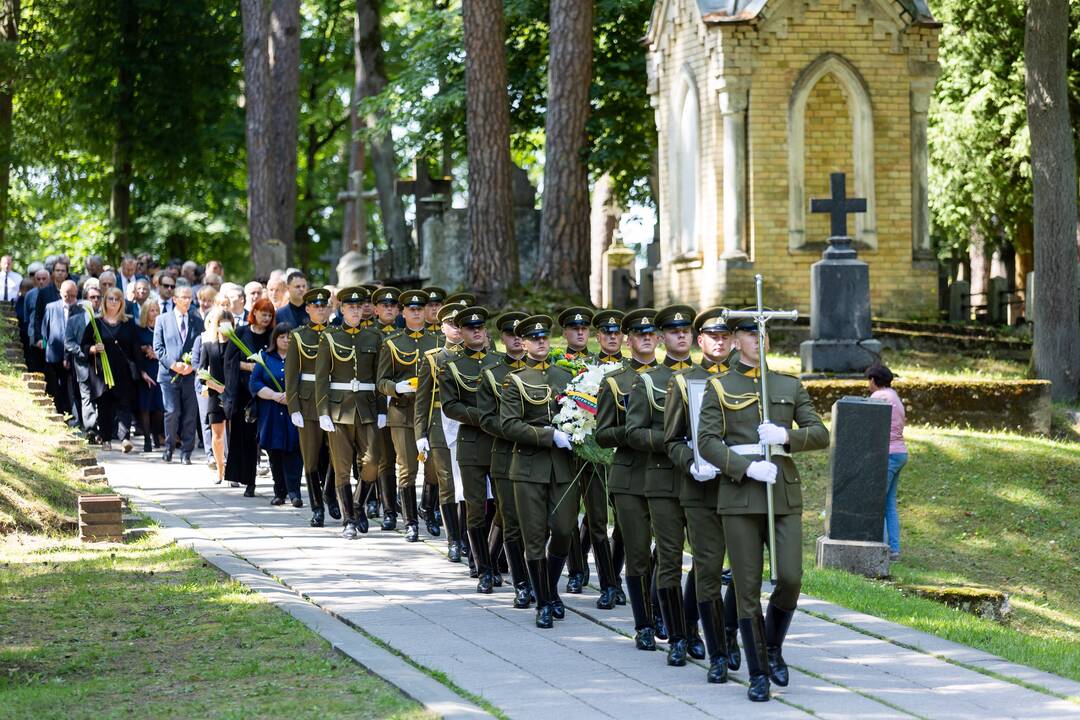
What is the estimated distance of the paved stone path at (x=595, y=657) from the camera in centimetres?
802

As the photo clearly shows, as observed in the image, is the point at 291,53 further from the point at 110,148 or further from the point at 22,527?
the point at 22,527

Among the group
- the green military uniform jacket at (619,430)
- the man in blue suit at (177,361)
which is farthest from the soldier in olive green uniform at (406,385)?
the man in blue suit at (177,361)

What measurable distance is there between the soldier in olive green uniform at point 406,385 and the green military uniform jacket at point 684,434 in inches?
184

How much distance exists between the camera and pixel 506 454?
10.6 meters

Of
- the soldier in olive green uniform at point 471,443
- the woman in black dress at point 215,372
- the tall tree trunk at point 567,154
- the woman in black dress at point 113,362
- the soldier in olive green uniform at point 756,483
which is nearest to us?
the soldier in olive green uniform at point 756,483

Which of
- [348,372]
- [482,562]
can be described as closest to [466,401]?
[482,562]

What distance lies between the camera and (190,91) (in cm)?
3731

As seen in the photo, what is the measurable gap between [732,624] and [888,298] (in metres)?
18.4

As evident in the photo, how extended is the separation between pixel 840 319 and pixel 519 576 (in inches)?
398

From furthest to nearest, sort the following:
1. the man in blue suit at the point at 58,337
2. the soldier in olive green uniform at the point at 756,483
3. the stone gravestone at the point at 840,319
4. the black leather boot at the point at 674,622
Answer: the stone gravestone at the point at 840,319
the man in blue suit at the point at 58,337
the black leather boot at the point at 674,622
the soldier in olive green uniform at the point at 756,483

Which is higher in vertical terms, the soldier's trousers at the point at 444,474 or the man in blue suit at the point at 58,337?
the man in blue suit at the point at 58,337

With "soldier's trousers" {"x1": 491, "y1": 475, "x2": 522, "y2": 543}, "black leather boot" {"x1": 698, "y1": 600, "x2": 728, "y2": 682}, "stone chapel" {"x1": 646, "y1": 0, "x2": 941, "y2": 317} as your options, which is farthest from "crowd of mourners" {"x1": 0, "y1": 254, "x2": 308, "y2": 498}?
"stone chapel" {"x1": 646, "y1": 0, "x2": 941, "y2": 317}

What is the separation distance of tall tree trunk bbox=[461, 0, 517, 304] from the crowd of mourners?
5186mm

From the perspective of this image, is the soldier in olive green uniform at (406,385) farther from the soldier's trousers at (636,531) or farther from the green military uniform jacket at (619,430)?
the soldier's trousers at (636,531)
